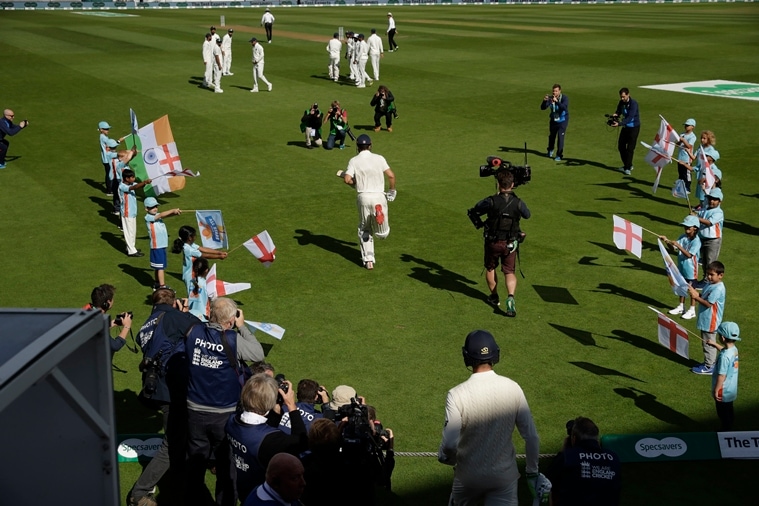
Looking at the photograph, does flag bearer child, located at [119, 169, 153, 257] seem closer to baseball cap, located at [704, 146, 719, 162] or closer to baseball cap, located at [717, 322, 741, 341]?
baseball cap, located at [717, 322, 741, 341]

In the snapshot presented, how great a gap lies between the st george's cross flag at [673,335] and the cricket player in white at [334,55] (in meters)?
24.5

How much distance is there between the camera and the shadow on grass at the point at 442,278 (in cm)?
1373

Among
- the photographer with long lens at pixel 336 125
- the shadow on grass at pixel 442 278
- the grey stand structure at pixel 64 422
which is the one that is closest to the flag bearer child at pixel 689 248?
the shadow on grass at pixel 442 278

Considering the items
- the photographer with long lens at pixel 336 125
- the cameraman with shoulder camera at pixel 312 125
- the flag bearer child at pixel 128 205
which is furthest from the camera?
the photographer with long lens at pixel 336 125

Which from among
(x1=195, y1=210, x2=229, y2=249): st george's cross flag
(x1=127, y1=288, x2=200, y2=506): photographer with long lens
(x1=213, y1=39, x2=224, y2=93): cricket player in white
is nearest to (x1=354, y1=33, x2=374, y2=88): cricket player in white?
(x1=213, y1=39, x2=224, y2=93): cricket player in white

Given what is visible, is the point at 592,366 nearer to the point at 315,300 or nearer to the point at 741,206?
the point at 315,300

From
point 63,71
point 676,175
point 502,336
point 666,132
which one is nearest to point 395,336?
point 502,336

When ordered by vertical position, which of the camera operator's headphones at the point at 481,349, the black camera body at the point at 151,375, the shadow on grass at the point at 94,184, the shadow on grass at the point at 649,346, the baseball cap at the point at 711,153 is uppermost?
the camera operator's headphones at the point at 481,349

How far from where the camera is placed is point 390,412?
9.98 m

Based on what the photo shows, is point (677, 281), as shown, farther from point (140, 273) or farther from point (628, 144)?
point (628, 144)

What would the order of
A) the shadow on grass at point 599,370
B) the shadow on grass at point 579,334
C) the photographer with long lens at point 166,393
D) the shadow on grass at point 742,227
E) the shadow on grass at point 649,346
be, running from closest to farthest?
the photographer with long lens at point 166,393 → the shadow on grass at point 599,370 → the shadow on grass at point 649,346 → the shadow on grass at point 579,334 → the shadow on grass at point 742,227

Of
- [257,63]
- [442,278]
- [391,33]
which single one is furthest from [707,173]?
[391,33]

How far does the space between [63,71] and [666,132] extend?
26.4m

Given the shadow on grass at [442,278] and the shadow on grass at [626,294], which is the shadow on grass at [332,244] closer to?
the shadow on grass at [442,278]
